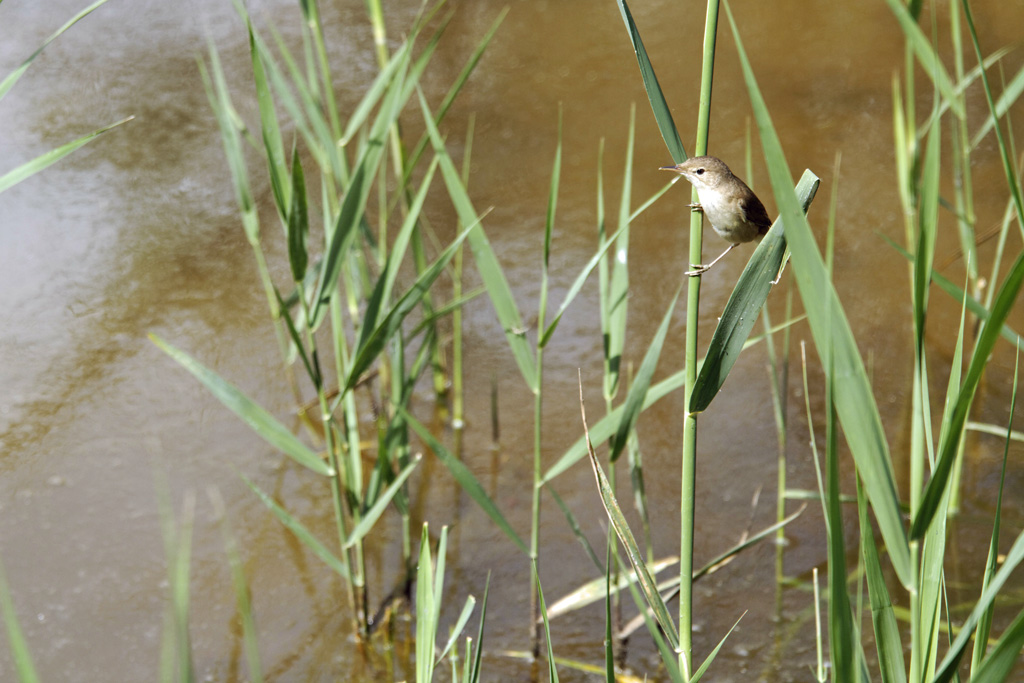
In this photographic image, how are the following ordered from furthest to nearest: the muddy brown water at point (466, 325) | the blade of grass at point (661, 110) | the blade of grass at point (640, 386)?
the muddy brown water at point (466, 325), the blade of grass at point (640, 386), the blade of grass at point (661, 110)

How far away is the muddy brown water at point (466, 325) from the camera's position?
2199mm

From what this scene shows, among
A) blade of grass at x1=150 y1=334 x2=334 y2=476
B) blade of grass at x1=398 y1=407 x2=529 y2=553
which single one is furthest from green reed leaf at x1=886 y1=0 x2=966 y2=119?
blade of grass at x1=150 y1=334 x2=334 y2=476

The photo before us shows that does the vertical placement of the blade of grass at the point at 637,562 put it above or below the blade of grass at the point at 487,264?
below

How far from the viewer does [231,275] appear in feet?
10.8

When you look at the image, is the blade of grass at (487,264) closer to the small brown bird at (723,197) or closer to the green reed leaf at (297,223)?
the green reed leaf at (297,223)

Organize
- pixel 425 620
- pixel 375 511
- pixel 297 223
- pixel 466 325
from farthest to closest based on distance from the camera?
pixel 466 325 < pixel 375 511 < pixel 297 223 < pixel 425 620

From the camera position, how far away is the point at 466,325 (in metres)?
3.14

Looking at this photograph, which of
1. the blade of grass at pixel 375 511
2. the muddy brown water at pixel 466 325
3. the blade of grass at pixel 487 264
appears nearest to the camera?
the blade of grass at pixel 487 264

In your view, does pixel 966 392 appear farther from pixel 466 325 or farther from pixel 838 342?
pixel 466 325

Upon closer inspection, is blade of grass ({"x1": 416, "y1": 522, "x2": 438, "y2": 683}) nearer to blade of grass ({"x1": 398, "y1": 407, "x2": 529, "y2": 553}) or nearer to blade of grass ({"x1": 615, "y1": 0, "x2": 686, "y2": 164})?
blade of grass ({"x1": 398, "y1": 407, "x2": 529, "y2": 553})

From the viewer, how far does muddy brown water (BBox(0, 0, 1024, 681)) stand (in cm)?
220

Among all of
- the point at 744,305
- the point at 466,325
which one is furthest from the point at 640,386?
the point at 466,325

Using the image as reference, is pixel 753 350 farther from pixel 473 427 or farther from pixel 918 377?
pixel 918 377

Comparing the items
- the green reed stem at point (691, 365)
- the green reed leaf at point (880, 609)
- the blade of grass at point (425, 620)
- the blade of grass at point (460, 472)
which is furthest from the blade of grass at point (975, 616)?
the blade of grass at point (460, 472)
